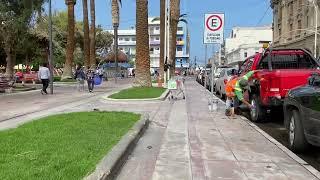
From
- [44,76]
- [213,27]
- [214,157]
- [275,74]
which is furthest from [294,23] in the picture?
[214,157]

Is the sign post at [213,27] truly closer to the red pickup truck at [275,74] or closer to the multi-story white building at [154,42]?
the red pickup truck at [275,74]

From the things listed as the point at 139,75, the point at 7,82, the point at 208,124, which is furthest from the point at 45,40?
the point at 208,124

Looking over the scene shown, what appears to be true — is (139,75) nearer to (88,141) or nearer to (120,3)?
(88,141)

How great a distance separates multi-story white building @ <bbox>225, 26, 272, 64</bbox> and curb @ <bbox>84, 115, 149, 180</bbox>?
9433 centimetres

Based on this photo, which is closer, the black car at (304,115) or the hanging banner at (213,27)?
the black car at (304,115)

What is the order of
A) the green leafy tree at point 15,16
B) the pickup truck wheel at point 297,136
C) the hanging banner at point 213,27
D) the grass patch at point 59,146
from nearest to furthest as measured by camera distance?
the grass patch at point 59,146 < the pickup truck wheel at point 297,136 < the hanging banner at point 213,27 < the green leafy tree at point 15,16

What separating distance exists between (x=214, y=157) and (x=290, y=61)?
25.3ft

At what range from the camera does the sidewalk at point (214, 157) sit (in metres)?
8.09

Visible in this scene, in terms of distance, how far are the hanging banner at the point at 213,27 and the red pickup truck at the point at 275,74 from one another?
130cm

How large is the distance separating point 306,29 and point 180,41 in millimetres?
94950

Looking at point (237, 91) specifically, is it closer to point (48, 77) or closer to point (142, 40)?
point (142, 40)

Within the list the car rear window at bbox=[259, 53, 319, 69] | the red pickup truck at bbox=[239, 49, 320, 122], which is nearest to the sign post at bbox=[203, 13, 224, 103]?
the red pickup truck at bbox=[239, 49, 320, 122]

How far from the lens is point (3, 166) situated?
718 centimetres

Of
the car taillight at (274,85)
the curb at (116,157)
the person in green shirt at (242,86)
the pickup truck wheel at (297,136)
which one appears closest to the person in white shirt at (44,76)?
the person in green shirt at (242,86)
